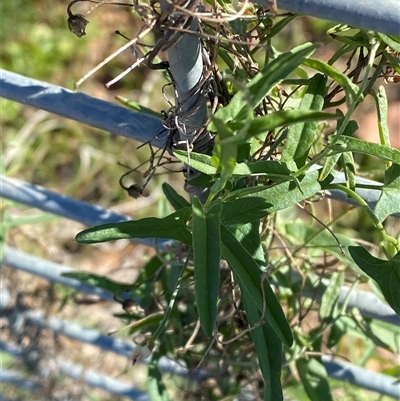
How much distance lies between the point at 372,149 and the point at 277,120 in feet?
0.48

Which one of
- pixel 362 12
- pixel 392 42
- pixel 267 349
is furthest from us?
pixel 267 349

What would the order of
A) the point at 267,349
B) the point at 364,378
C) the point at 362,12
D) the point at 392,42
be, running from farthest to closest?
the point at 364,378
the point at 267,349
the point at 392,42
the point at 362,12

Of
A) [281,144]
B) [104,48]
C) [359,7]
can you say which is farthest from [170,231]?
[104,48]

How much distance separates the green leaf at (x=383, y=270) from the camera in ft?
2.16

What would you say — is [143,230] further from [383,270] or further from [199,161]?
[383,270]

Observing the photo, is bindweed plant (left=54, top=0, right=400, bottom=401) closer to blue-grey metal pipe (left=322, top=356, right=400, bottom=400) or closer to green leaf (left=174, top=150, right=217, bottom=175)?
green leaf (left=174, top=150, right=217, bottom=175)

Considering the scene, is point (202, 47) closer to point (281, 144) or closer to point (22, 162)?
point (281, 144)

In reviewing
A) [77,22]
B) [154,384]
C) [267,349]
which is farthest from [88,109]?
[154,384]

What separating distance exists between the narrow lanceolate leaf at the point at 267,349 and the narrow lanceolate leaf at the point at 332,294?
20 cm

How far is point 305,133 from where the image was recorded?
0.65 m

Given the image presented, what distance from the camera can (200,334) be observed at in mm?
960

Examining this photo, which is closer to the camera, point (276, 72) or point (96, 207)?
point (276, 72)

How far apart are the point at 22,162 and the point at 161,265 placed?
153 centimetres

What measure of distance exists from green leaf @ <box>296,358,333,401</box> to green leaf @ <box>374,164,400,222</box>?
0.38 m
